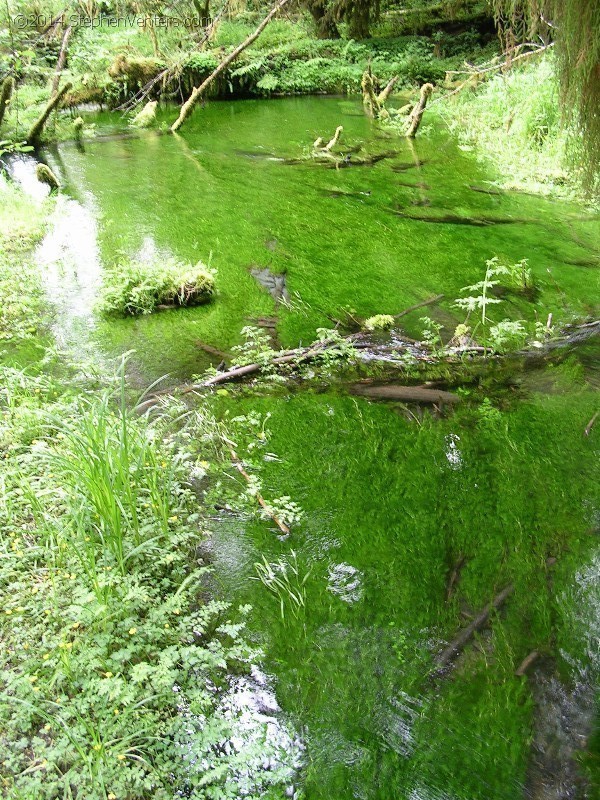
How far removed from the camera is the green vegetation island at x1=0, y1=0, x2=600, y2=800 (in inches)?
72.8

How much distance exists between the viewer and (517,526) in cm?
271

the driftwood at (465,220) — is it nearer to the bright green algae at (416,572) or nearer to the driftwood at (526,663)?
the bright green algae at (416,572)

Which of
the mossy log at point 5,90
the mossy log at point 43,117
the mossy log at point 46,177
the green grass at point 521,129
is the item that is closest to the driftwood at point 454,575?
the green grass at point 521,129

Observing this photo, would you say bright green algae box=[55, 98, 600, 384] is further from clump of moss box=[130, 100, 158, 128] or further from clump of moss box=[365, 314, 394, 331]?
clump of moss box=[130, 100, 158, 128]

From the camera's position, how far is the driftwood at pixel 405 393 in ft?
11.7

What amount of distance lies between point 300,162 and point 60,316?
4743 millimetres

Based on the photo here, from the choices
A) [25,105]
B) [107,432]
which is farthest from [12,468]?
[25,105]

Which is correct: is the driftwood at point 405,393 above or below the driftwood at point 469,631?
above

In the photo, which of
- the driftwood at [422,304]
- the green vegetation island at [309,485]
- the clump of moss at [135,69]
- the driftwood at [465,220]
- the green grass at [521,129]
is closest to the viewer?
the green vegetation island at [309,485]

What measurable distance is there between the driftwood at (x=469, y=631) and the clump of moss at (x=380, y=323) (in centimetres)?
221

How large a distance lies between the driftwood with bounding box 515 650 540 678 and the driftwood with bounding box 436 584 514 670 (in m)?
0.19

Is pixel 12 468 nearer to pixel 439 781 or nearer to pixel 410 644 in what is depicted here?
pixel 410 644

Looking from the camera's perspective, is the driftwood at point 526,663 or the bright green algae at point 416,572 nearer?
the bright green algae at point 416,572

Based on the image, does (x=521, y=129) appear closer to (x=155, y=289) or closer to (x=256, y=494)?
(x=155, y=289)
